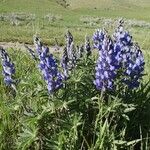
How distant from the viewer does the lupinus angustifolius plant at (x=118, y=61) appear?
411 centimetres

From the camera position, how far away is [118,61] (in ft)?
13.9

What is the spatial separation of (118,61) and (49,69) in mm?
653

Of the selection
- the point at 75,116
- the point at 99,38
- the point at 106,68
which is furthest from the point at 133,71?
the point at 75,116

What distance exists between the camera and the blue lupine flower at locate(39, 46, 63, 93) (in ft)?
13.3

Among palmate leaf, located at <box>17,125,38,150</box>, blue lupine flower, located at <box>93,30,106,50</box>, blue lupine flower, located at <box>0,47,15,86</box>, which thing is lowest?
palmate leaf, located at <box>17,125,38,150</box>

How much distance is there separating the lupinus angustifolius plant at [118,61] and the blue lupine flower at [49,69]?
400 millimetres

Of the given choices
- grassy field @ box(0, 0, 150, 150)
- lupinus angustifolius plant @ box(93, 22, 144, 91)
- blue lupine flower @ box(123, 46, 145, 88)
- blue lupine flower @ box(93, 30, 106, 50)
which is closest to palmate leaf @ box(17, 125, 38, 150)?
grassy field @ box(0, 0, 150, 150)

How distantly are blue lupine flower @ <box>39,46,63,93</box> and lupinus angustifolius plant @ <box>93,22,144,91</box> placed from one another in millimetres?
400

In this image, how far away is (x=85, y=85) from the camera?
4.48m

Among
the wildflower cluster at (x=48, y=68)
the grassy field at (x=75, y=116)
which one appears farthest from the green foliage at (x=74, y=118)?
the wildflower cluster at (x=48, y=68)

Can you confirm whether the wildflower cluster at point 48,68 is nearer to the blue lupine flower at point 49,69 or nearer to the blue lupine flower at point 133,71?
the blue lupine flower at point 49,69

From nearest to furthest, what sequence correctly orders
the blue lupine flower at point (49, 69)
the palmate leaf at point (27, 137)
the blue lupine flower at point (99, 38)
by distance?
the palmate leaf at point (27, 137), the blue lupine flower at point (49, 69), the blue lupine flower at point (99, 38)

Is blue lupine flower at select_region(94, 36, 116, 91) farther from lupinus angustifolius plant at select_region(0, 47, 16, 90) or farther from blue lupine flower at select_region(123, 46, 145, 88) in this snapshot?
lupinus angustifolius plant at select_region(0, 47, 16, 90)

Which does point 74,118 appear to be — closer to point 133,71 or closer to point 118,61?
point 118,61
